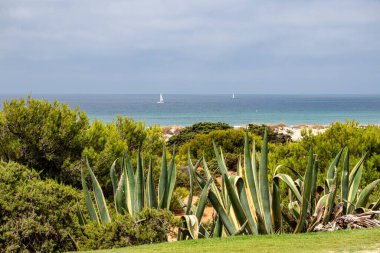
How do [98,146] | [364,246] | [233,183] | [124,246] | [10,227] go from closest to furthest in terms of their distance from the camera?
[364,246] < [233,183] < [124,246] < [10,227] < [98,146]

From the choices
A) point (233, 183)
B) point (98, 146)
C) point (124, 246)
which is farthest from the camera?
point (98, 146)

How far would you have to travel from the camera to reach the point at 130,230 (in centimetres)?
589

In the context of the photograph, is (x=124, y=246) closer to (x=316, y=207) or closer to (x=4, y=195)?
(x=4, y=195)

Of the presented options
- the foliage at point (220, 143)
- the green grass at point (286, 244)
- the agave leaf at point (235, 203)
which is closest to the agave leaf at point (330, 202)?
the green grass at point (286, 244)

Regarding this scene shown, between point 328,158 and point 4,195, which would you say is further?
point 328,158

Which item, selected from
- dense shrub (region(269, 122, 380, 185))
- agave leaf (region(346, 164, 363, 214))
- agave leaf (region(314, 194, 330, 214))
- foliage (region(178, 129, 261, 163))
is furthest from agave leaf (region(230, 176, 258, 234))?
foliage (region(178, 129, 261, 163))

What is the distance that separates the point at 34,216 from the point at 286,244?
11.3ft

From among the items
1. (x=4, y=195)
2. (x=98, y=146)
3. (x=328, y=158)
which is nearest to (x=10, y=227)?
(x=4, y=195)

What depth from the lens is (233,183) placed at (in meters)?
5.57

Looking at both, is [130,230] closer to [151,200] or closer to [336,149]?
[151,200]

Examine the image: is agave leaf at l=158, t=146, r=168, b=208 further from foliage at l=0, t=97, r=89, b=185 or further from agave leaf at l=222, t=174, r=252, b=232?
foliage at l=0, t=97, r=89, b=185

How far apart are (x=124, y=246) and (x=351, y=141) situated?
7189 millimetres

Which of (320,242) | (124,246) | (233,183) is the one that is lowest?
(124,246)

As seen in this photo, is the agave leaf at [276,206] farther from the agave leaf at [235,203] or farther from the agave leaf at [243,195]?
the agave leaf at [235,203]
